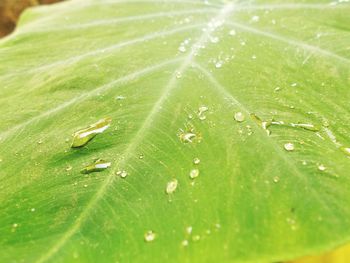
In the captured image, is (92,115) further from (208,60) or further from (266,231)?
(266,231)

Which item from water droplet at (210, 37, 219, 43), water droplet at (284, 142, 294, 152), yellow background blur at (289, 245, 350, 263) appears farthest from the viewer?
yellow background blur at (289, 245, 350, 263)

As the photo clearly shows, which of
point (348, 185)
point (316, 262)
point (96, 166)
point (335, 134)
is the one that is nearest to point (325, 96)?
point (335, 134)

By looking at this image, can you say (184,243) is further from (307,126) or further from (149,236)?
(307,126)

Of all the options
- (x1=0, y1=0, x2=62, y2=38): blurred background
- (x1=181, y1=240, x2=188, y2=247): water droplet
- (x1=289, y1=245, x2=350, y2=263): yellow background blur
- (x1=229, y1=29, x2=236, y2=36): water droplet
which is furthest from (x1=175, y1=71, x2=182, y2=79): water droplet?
(x1=0, y1=0, x2=62, y2=38): blurred background

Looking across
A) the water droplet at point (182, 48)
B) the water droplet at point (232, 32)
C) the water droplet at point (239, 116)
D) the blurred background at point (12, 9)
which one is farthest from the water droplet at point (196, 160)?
the blurred background at point (12, 9)

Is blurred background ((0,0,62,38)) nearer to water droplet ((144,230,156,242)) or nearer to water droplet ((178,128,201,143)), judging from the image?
water droplet ((178,128,201,143))

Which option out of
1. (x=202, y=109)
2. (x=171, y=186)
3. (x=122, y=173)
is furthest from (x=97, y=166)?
(x=202, y=109)

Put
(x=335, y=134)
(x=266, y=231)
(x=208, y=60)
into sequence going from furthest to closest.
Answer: (x=208, y=60) → (x=335, y=134) → (x=266, y=231)
